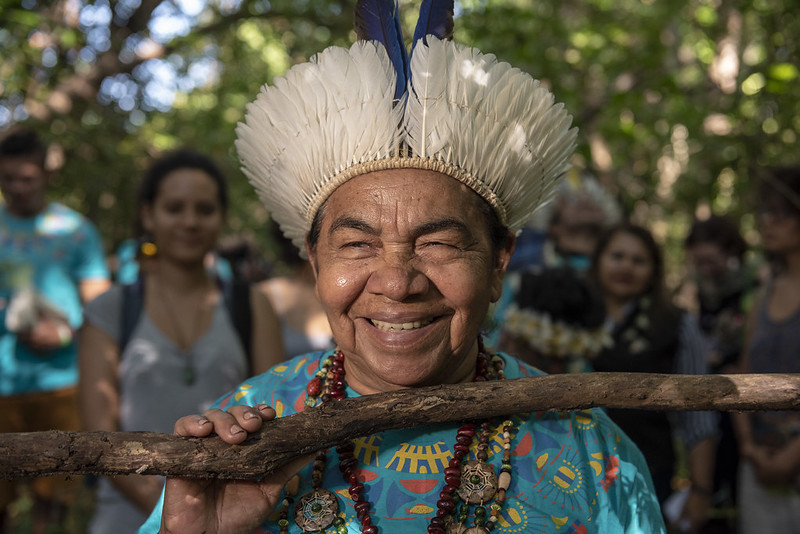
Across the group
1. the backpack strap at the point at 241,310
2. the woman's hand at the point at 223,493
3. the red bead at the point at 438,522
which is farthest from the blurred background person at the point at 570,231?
the woman's hand at the point at 223,493

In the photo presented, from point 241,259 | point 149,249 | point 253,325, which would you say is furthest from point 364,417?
point 241,259

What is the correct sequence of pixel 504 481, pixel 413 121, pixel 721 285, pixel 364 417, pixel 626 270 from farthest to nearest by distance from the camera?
1. pixel 721 285
2. pixel 626 270
3. pixel 413 121
4. pixel 504 481
5. pixel 364 417

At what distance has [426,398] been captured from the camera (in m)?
1.96

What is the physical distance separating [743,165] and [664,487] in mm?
2276

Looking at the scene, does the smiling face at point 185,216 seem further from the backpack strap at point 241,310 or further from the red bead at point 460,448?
the red bead at point 460,448

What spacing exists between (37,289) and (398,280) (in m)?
4.00

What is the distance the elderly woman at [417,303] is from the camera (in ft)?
6.57

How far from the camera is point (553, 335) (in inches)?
162

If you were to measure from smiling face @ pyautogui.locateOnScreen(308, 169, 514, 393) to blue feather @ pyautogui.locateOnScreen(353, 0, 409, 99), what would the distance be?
→ 34 centimetres

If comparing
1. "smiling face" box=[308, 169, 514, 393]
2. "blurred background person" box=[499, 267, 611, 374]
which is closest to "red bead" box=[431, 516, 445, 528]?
"smiling face" box=[308, 169, 514, 393]

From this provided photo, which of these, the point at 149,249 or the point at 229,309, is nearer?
the point at 229,309

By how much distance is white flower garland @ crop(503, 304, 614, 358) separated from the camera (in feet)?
13.5

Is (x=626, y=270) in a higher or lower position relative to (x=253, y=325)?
higher

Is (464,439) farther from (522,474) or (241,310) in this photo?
(241,310)
